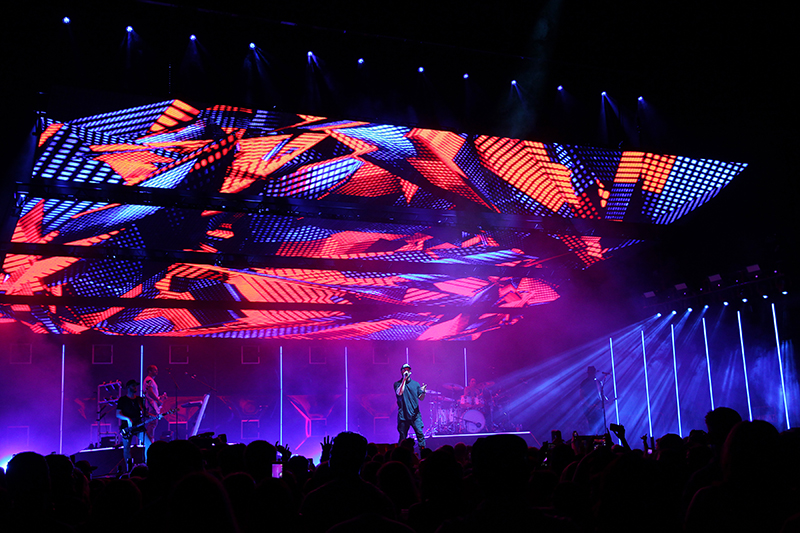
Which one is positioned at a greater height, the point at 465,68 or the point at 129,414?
the point at 465,68

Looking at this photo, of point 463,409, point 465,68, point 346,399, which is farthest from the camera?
point 346,399

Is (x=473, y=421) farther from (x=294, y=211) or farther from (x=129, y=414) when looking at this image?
(x=294, y=211)

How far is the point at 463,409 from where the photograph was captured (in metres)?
14.3

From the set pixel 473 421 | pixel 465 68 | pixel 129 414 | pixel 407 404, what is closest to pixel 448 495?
pixel 465 68

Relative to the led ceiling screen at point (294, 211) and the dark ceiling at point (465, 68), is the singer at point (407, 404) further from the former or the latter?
the dark ceiling at point (465, 68)

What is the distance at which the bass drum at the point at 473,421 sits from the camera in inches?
553

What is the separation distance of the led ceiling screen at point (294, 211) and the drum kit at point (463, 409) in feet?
10.00

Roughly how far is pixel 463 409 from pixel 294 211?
320 inches

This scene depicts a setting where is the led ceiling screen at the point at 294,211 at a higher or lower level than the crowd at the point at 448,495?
higher

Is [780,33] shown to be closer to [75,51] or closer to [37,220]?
[75,51]

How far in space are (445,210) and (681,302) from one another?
5431 mm

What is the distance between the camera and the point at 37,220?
315 inches

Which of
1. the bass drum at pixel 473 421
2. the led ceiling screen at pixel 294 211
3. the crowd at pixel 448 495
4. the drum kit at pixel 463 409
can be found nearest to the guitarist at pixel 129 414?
the led ceiling screen at pixel 294 211

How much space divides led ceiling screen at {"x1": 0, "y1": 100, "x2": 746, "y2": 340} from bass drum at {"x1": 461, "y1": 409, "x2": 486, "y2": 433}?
10.4 ft
